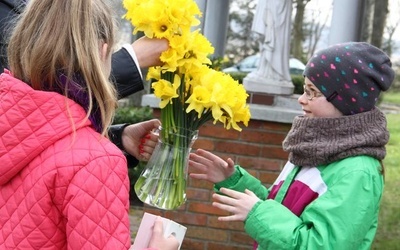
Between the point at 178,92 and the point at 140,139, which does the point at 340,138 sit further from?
the point at 140,139

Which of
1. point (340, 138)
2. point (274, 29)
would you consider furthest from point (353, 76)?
point (274, 29)

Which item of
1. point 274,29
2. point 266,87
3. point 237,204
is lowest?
point 266,87

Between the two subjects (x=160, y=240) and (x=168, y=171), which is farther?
(x=168, y=171)

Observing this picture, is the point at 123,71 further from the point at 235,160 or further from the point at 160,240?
the point at 235,160

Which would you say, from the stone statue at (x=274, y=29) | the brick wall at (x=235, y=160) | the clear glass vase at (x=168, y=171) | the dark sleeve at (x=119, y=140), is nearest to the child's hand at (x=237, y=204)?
the clear glass vase at (x=168, y=171)

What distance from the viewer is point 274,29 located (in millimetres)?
6801

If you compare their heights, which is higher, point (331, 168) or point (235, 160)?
point (331, 168)

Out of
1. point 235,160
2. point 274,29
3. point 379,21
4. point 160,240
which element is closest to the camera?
point 160,240

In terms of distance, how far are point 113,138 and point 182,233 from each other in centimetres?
71

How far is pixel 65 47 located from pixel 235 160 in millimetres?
3709

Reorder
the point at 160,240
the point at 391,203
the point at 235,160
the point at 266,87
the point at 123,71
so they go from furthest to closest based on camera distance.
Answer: the point at 391,203 < the point at 266,87 < the point at 235,160 < the point at 123,71 < the point at 160,240

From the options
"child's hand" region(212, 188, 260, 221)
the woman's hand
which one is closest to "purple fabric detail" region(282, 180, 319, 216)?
"child's hand" region(212, 188, 260, 221)

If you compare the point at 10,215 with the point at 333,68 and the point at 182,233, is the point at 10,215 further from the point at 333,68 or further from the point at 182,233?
the point at 333,68

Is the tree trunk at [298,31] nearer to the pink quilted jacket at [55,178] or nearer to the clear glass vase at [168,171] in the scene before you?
the clear glass vase at [168,171]
